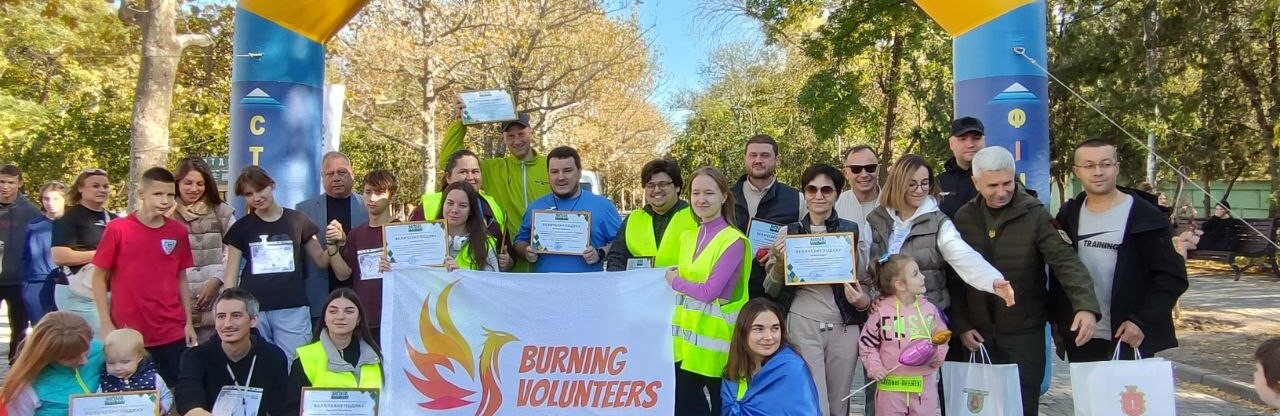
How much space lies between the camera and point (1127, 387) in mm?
4152

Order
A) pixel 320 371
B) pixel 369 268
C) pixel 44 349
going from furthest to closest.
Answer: pixel 369 268 → pixel 320 371 → pixel 44 349

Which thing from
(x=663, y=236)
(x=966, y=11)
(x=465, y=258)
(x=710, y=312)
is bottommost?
(x=710, y=312)

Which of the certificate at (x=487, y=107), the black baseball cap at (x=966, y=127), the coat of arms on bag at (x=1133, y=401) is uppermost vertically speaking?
the certificate at (x=487, y=107)

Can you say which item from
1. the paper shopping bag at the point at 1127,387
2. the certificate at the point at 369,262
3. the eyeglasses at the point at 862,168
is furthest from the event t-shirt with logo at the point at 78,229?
the paper shopping bag at the point at 1127,387

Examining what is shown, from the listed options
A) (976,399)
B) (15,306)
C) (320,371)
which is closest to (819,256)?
(976,399)

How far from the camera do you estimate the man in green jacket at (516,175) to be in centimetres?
659

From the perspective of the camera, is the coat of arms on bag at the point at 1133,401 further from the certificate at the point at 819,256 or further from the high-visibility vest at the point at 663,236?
the high-visibility vest at the point at 663,236

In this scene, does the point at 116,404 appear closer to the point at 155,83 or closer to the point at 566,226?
the point at 566,226

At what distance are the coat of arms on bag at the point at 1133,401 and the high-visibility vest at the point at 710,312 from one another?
69.6 inches

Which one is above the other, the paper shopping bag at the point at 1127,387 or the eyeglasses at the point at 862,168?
the eyeglasses at the point at 862,168

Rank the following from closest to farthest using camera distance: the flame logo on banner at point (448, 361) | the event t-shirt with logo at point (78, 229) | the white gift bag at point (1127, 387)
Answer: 1. the white gift bag at point (1127, 387)
2. the flame logo on banner at point (448, 361)
3. the event t-shirt with logo at point (78, 229)

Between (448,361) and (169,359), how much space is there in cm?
169

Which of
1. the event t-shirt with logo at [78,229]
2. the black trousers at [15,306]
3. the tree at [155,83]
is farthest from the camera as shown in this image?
the tree at [155,83]

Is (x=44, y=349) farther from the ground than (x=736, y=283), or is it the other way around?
(x=736, y=283)
